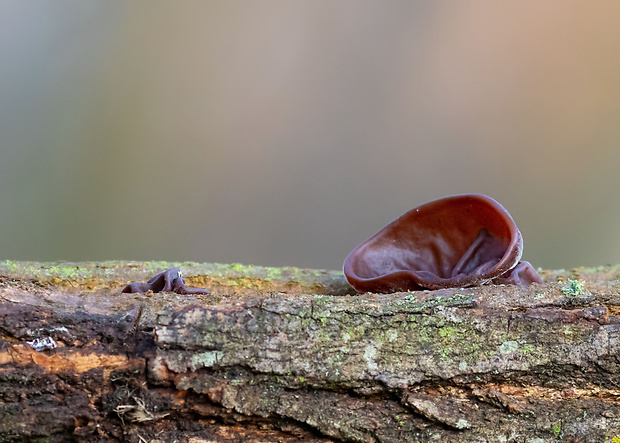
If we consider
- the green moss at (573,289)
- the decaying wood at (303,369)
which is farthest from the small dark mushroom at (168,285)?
the green moss at (573,289)

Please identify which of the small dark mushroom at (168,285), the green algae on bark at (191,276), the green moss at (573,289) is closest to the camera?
the green moss at (573,289)

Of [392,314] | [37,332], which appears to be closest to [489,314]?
[392,314]

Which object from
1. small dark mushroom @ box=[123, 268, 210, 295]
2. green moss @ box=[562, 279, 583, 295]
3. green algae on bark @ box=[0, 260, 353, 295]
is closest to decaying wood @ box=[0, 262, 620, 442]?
green moss @ box=[562, 279, 583, 295]

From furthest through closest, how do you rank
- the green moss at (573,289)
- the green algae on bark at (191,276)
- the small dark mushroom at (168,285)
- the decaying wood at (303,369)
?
the green algae on bark at (191,276) → the small dark mushroom at (168,285) → the green moss at (573,289) → the decaying wood at (303,369)

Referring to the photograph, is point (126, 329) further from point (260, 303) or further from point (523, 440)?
point (523, 440)

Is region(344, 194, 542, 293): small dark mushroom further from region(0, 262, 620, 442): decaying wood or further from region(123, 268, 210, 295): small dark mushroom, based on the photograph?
region(123, 268, 210, 295): small dark mushroom

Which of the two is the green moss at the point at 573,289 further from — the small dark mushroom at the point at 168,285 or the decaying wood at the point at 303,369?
the small dark mushroom at the point at 168,285
